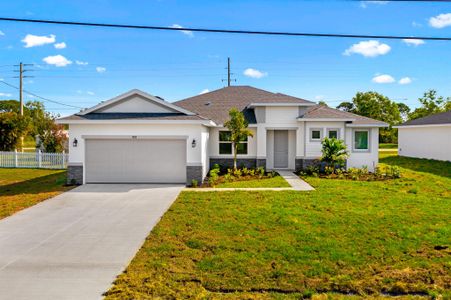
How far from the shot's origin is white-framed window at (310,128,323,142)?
17.9 metres

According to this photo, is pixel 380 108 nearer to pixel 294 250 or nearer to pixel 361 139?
pixel 361 139

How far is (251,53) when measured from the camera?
57.2 feet

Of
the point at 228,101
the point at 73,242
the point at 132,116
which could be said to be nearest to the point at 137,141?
the point at 132,116

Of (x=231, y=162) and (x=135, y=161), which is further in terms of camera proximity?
(x=231, y=162)

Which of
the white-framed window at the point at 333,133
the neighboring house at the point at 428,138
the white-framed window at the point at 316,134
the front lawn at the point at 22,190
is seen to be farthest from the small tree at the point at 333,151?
the front lawn at the point at 22,190

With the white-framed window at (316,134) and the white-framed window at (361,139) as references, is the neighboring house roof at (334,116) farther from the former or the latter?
the white-framed window at (316,134)

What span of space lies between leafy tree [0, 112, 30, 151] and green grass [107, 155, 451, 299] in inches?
805

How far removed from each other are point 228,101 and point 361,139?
28.1 feet

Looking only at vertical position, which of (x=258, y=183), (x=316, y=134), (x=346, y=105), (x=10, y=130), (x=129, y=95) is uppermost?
(x=346, y=105)

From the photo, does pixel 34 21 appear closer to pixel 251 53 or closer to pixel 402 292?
pixel 402 292

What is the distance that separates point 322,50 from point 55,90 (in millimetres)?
42362

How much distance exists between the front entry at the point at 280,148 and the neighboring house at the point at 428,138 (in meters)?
12.9

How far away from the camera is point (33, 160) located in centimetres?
2208

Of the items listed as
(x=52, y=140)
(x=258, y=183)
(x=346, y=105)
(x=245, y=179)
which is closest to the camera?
(x=258, y=183)
